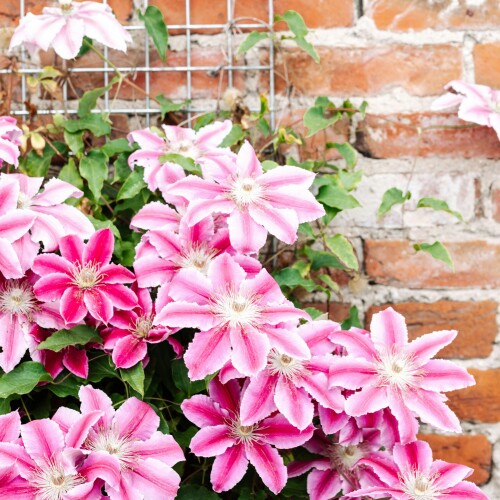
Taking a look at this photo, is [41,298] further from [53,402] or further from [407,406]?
[407,406]

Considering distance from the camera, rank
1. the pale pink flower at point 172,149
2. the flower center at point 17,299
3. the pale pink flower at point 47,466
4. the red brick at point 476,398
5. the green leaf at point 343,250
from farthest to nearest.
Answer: the red brick at point 476,398
the green leaf at point 343,250
the pale pink flower at point 172,149
the flower center at point 17,299
the pale pink flower at point 47,466

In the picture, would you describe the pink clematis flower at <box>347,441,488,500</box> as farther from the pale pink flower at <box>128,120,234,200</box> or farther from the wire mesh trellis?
the wire mesh trellis

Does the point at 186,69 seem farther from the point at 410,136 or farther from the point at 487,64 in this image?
the point at 487,64

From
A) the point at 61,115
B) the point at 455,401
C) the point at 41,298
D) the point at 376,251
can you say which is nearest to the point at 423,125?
the point at 376,251

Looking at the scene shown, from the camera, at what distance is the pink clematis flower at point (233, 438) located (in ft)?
2.80

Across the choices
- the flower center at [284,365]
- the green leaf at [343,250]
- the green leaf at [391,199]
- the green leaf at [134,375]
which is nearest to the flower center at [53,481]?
the green leaf at [134,375]

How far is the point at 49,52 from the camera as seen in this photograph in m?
1.21

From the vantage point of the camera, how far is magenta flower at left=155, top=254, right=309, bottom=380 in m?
0.81

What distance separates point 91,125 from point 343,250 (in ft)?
1.29

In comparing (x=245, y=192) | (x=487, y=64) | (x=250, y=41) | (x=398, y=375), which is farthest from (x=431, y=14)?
(x=398, y=375)

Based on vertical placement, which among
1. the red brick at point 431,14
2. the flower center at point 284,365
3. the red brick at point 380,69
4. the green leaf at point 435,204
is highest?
the red brick at point 431,14

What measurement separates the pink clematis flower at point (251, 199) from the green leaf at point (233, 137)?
211 mm

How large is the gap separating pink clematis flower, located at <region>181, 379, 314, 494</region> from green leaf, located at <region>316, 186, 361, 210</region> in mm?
315

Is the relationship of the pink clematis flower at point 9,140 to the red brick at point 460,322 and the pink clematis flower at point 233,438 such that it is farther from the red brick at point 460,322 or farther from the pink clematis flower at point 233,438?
the red brick at point 460,322
